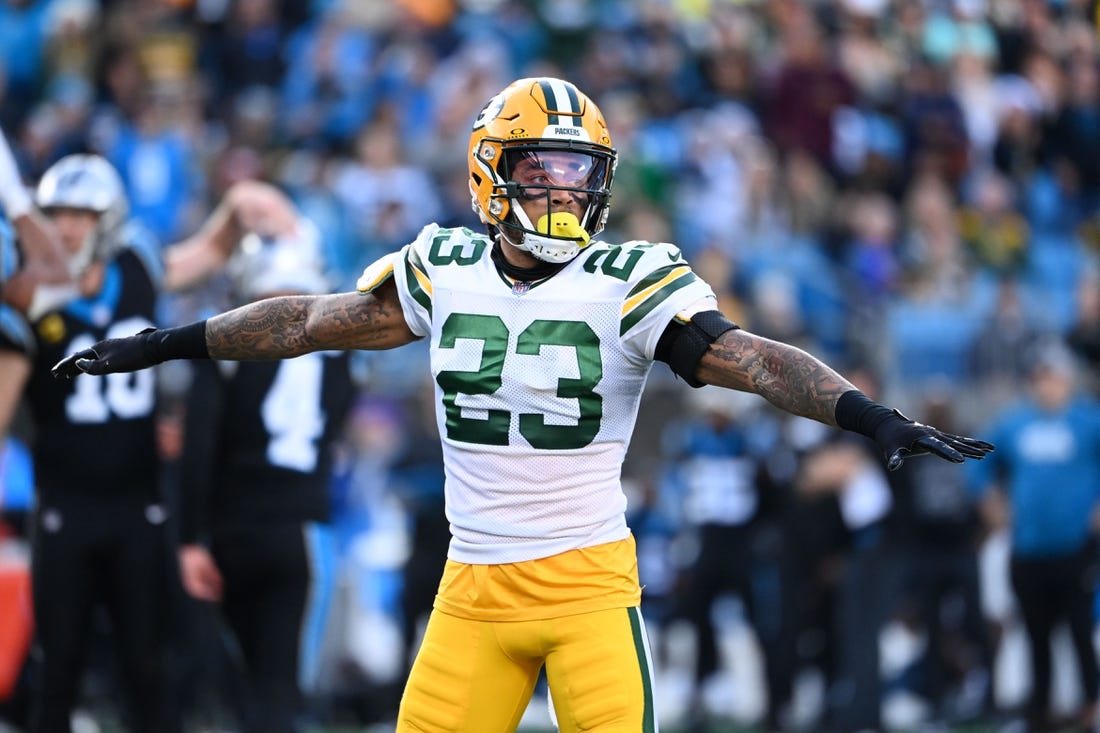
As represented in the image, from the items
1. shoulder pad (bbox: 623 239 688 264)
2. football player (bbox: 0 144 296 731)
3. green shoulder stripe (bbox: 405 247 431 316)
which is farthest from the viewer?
football player (bbox: 0 144 296 731)

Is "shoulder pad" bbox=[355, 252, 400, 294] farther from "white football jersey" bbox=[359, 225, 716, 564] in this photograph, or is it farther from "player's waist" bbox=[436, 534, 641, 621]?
"player's waist" bbox=[436, 534, 641, 621]

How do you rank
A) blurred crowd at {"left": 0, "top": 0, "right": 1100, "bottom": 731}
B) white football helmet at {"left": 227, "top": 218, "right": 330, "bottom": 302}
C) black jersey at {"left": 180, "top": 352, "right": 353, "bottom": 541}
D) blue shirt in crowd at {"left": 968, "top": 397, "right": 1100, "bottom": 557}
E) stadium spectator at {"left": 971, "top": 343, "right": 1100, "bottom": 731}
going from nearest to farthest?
black jersey at {"left": 180, "top": 352, "right": 353, "bottom": 541}, white football helmet at {"left": 227, "top": 218, "right": 330, "bottom": 302}, stadium spectator at {"left": 971, "top": 343, "right": 1100, "bottom": 731}, blue shirt in crowd at {"left": 968, "top": 397, "right": 1100, "bottom": 557}, blurred crowd at {"left": 0, "top": 0, "right": 1100, "bottom": 731}

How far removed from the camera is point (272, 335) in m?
4.99

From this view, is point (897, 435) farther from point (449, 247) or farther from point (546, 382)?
point (449, 247)

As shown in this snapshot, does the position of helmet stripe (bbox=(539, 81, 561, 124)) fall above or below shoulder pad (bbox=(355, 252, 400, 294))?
above

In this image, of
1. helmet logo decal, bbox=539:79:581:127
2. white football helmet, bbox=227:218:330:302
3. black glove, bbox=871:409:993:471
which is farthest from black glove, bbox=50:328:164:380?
black glove, bbox=871:409:993:471

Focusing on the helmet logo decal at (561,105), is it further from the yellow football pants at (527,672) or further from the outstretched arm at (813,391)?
the yellow football pants at (527,672)

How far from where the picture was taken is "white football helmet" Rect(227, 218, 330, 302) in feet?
23.0

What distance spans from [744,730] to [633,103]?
563 cm

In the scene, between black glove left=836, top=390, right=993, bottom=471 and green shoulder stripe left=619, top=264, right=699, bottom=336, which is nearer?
black glove left=836, top=390, right=993, bottom=471

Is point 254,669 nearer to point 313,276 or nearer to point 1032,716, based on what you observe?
point 313,276

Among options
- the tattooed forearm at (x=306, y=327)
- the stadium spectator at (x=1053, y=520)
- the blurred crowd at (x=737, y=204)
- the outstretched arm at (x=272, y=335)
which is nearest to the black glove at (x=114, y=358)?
the outstretched arm at (x=272, y=335)

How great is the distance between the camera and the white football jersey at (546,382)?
457 cm

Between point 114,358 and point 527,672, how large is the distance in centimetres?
142
